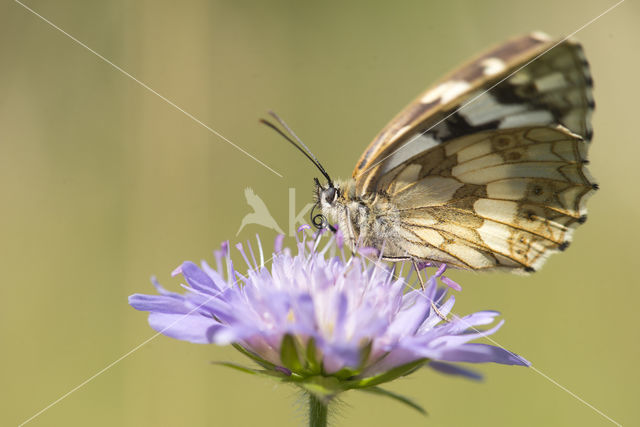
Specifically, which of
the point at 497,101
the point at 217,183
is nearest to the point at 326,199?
the point at 497,101

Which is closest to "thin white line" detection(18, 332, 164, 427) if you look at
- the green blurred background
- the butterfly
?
the green blurred background

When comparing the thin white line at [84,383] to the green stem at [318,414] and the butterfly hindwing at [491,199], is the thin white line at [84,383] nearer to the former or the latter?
the butterfly hindwing at [491,199]

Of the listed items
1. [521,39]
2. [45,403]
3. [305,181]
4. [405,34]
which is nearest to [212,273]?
[521,39]

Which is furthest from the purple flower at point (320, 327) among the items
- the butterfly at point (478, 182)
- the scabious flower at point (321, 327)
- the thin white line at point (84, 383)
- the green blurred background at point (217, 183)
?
the thin white line at point (84, 383)

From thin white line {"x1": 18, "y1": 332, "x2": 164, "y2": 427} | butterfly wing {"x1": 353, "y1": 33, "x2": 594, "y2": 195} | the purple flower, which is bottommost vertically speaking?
thin white line {"x1": 18, "y1": 332, "x2": 164, "y2": 427}

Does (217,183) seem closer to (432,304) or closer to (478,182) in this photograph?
(478,182)

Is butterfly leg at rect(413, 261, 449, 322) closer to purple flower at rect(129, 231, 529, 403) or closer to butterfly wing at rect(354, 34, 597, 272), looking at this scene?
purple flower at rect(129, 231, 529, 403)

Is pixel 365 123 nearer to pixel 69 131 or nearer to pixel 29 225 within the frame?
pixel 69 131

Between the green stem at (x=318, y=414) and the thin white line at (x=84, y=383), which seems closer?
the green stem at (x=318, y=414)
